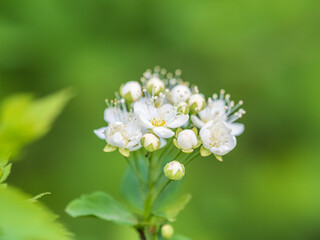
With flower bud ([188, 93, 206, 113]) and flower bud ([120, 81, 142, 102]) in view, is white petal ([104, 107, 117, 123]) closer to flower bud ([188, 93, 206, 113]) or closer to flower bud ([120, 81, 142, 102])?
flower bud ([120, 81, 142, 102])

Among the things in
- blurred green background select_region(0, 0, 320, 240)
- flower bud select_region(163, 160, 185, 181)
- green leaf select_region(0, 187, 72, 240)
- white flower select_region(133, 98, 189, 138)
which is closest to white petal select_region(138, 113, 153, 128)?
white flower select_region(133, 98, 189, 138)

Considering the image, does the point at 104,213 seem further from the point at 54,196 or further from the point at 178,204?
the point at 54,196

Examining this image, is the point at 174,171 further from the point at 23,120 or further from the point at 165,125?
the point at 23,120

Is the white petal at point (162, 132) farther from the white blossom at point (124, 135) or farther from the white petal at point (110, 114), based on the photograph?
the white petal at point (110, 114)

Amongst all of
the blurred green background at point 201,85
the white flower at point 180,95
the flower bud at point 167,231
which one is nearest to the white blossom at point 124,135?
the white flower at point 180,95

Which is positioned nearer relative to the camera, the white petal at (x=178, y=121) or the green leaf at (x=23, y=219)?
the green leaf at (x=23, y=219)
